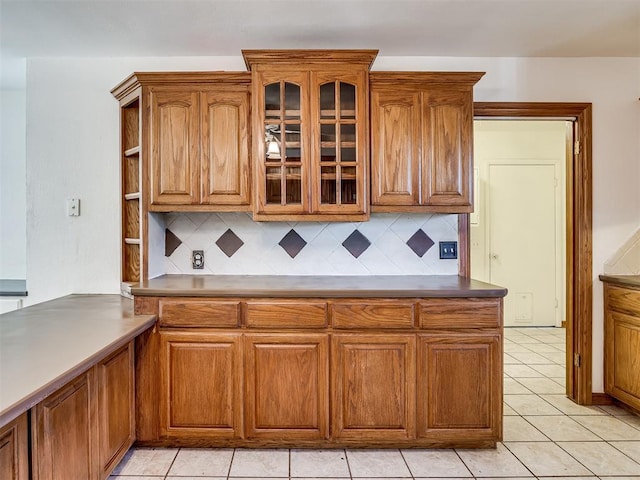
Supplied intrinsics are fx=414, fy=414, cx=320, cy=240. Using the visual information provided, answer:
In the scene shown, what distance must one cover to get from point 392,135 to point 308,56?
2.16 feet

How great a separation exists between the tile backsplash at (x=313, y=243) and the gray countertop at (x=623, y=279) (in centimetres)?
99

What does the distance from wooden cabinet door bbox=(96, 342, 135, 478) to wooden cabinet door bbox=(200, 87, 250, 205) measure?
105cm

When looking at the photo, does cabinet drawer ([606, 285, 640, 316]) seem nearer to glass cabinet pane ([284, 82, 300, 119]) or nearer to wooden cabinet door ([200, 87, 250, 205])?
glass cabinet pane ([284, 82, 300, 119])

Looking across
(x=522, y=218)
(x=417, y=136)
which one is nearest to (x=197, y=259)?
(x=417, y=136)

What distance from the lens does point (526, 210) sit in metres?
4.87

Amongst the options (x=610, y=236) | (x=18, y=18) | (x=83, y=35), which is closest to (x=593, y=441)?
(x=610, y=236)

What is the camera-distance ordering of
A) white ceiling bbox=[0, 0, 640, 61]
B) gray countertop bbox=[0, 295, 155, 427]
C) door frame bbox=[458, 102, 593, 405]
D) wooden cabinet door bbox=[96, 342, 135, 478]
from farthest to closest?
door frame bbox=[458, 102, 593, 405]
white ceiling bbox=[0, 0, 640, 61]
wooden cabinet door bbox=[96, 342, 135, 478]
gray countertop bbox=[0, 295, 155, 427]

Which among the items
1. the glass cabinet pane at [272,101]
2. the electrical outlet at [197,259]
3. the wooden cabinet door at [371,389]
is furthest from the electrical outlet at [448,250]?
the electrical outlet at [197,259]

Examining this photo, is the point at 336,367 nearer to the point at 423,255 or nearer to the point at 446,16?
the point at 423,255

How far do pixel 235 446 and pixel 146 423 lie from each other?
0.48m

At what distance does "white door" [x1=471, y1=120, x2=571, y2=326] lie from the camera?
485 cm

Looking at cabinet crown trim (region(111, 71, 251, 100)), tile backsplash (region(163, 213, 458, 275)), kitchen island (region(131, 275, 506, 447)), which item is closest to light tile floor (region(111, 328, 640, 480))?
kitchen island (region(131, 275, 506, 447))

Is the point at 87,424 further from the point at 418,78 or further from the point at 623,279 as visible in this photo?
the point at 623,279

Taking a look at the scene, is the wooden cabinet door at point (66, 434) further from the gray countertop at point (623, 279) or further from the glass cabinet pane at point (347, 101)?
the gray countertop at point (623, 279)
